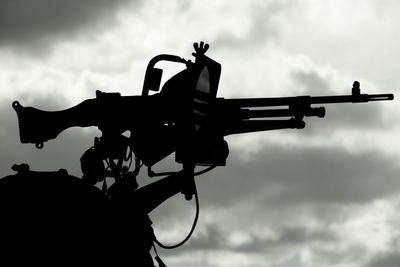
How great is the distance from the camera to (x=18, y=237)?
499 inches

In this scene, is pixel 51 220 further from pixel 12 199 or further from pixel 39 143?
pixel 39 143

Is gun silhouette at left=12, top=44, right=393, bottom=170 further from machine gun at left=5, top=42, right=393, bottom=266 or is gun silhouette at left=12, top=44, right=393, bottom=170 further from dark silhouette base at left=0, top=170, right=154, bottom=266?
dark silhouette base at left=0, top=170, right=154, bottom=266

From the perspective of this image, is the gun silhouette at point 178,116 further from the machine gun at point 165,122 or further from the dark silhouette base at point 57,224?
the dark silhouette base at point 57,224

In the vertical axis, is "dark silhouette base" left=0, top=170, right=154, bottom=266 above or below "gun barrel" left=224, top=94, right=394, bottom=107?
below

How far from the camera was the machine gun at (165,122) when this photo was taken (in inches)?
570

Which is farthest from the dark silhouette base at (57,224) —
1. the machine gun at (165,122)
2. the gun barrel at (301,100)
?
the gun barrel at (301,100)

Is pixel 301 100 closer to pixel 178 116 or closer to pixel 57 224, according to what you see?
pixel 178 116

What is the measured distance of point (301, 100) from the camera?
15.8 metres

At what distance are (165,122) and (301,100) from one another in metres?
Answer: 2.88

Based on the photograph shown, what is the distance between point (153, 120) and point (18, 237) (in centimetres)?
358

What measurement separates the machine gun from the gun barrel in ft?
0.07

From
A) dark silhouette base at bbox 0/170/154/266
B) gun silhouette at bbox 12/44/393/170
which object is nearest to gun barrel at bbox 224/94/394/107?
gun silhouette at bbox 12/44/393/170

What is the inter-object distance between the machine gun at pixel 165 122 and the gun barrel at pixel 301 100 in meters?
0.02

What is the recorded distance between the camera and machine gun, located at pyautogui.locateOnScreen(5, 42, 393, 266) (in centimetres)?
1447
